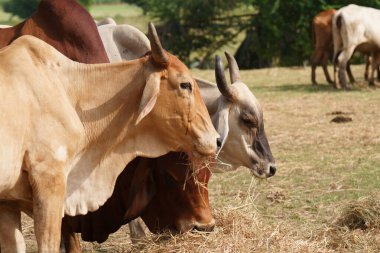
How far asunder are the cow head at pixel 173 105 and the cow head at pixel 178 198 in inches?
16.4

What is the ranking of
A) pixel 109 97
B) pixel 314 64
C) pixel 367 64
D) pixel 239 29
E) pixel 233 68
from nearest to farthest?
pixel 109 97 < pixel 233 68 < pixel 367 64 < pixel 314 64 < pixel 239 29

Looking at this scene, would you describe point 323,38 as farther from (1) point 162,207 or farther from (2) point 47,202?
(2) point 47,202

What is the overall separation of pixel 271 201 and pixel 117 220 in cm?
206

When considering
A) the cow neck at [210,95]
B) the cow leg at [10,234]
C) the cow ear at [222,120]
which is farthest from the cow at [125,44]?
the cow leg at [10,234]

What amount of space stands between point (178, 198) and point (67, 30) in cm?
111

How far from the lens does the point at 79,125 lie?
419 cm

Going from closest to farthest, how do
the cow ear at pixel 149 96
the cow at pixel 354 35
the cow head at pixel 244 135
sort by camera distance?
1. the cow ear at pixel 149 96
2. the cow head at pixel 244 135
3. the cow at pixel 354 35

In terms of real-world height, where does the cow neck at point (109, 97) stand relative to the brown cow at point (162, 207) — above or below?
above

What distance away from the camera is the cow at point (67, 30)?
5.10 metres

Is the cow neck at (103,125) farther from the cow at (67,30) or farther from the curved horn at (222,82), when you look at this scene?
the curved horn at (222,82)

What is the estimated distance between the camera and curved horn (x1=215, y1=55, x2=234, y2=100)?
5980 millimetres

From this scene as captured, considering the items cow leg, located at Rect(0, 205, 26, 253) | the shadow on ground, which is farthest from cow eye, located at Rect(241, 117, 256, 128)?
the shadow on ground

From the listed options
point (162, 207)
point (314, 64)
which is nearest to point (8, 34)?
point (162, 207)

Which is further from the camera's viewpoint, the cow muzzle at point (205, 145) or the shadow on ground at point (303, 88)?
the shadow on ground at point (303, 88)
